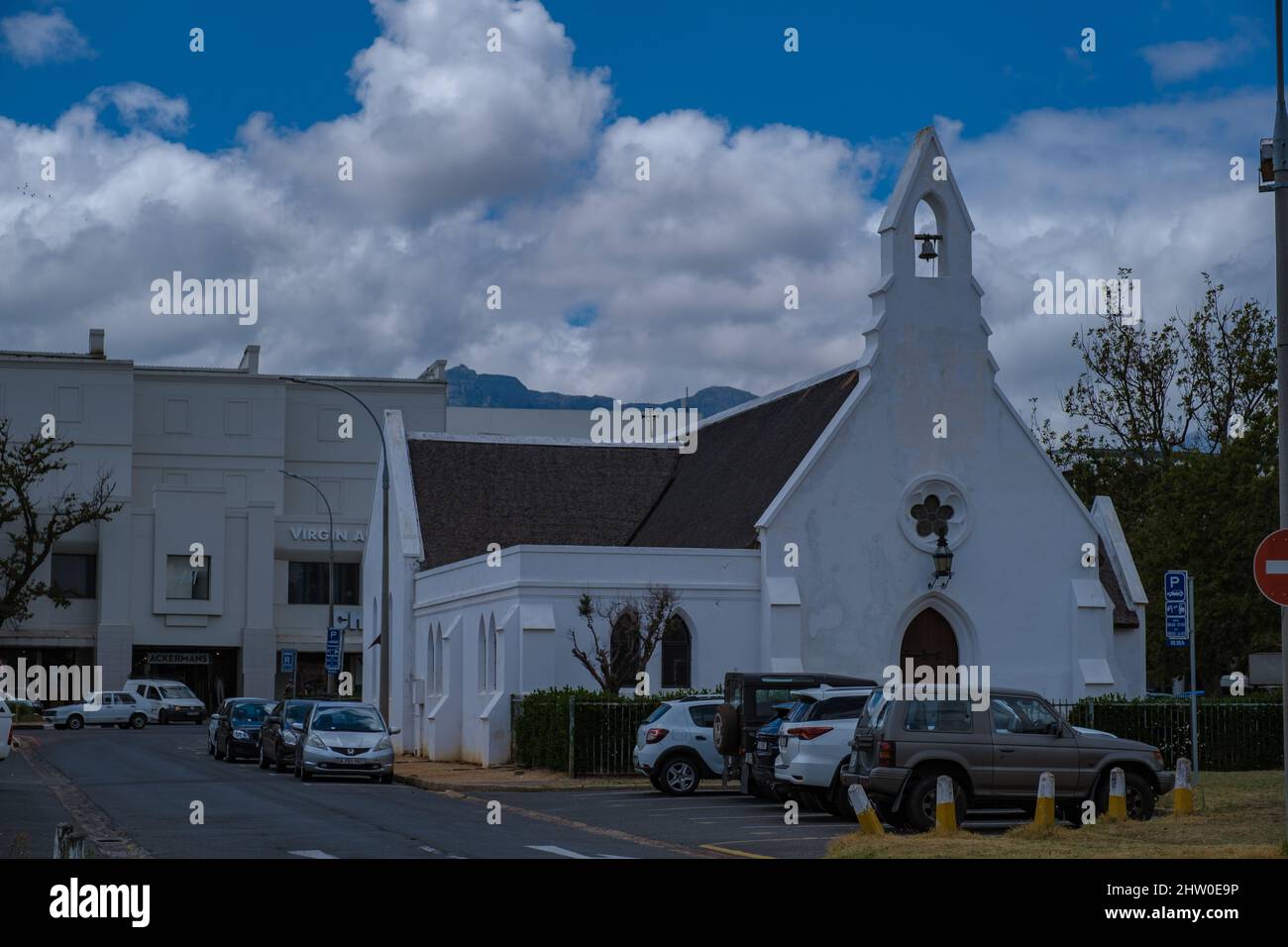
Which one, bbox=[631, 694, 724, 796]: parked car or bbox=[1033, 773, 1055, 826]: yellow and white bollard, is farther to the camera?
bbox=[631, 694, 724, 796]: parked car

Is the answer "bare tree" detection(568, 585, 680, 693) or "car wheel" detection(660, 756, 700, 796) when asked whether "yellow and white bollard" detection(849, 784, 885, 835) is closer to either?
"car wheel" detection(660, 756, 700, 796)

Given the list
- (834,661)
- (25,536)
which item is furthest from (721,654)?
(25,536)

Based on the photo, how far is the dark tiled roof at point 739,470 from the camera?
4181 centimetres

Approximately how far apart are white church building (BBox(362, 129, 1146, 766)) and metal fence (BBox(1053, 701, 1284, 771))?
374 cm

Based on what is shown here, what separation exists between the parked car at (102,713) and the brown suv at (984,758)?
175 ft

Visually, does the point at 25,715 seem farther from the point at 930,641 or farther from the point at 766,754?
the point at 766,754

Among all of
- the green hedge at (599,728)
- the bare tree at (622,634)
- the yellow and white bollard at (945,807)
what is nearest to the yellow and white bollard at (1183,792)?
the yellow and white bollard at (945,807)

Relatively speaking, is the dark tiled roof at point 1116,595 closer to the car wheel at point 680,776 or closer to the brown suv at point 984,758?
the car wheel at point 680,776

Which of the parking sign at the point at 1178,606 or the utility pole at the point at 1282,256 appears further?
the parking sign at the point at 1178,606

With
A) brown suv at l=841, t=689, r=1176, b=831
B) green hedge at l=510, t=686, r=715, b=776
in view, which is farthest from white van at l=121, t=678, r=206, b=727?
brown suv at l=841, t=689, r=1176, b=831

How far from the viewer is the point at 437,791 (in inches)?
1251

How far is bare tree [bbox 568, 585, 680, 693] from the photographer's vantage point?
121 ft
